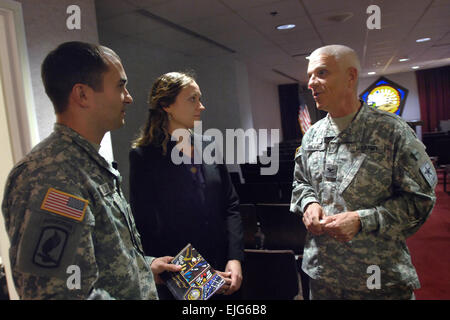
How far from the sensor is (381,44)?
21.4 feet

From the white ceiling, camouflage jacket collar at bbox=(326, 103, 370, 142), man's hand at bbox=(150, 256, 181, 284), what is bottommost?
man's hand at bbox=(150, 256, 181, 284)

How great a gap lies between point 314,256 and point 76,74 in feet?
3.86

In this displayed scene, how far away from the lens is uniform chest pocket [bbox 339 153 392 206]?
4.04 ft

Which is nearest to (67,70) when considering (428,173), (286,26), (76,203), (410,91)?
(76,203)

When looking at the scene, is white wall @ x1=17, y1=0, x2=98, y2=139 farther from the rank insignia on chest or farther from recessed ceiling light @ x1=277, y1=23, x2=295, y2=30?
recessed ceiling light @ x1=277, y1=23, x2=295, y2=30

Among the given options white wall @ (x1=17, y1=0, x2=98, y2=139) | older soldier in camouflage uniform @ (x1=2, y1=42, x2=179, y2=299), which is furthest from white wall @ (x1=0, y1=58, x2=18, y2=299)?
older soldier in camouflage uniform @ (x1=2, y1=42, x2=179, y2=299)

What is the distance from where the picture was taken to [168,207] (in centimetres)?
138

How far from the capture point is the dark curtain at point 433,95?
13188mm

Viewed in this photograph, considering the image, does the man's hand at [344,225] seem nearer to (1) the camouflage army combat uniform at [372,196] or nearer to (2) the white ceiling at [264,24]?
(1) the camouflage army combat uniform at [372,196]

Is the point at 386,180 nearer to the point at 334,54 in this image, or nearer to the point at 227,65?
the point at 334,54

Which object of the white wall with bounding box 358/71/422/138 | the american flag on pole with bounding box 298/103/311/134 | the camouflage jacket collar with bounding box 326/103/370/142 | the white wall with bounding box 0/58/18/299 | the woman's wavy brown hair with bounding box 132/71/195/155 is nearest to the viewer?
the camouflage jacket collar with bounding box 326/103/370/142

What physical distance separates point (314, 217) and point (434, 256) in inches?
116

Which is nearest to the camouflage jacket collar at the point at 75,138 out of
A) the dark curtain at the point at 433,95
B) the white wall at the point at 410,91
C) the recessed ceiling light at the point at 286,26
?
the recessed ceiling light at the point at 286,26

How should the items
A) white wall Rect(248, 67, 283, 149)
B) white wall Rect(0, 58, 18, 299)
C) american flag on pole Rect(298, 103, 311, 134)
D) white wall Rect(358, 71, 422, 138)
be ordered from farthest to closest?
white wall Rect(358, 71, 422, 138) < american flag on pole Rect(298, 103, 311, 134) < white wall Rect(248, 67, 283, 149) < white wall Rect(0, 58, 18, 299)
